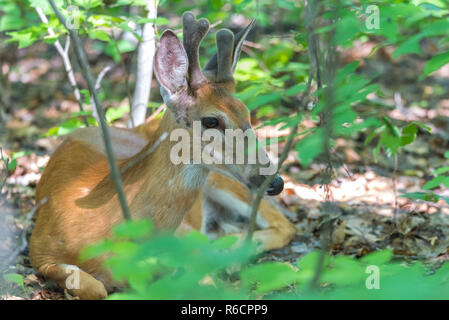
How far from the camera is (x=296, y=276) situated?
2.37 metres

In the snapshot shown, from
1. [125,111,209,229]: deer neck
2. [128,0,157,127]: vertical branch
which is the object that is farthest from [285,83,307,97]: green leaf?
[128,0,157,127]: vertical branch

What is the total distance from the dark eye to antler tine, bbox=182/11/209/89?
25cm

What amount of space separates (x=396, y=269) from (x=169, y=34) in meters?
2.30

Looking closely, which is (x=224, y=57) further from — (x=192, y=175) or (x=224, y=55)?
(x=192, y=175)

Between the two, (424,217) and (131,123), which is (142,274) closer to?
(424,217)

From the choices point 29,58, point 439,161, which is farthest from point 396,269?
point 29,58

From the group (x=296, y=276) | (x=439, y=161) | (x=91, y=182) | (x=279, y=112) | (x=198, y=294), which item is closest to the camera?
(x=198, y=294)

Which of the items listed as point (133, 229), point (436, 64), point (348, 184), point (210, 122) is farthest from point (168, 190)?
point (348, 184)

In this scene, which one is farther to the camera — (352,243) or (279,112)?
(279,112)

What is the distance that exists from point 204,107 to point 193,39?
0.45 metres

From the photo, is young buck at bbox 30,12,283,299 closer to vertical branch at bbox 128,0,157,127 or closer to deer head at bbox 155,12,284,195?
deer head at bbox 155,12,284,195

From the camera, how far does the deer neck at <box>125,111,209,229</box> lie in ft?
14.0

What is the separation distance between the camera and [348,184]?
6527mm
